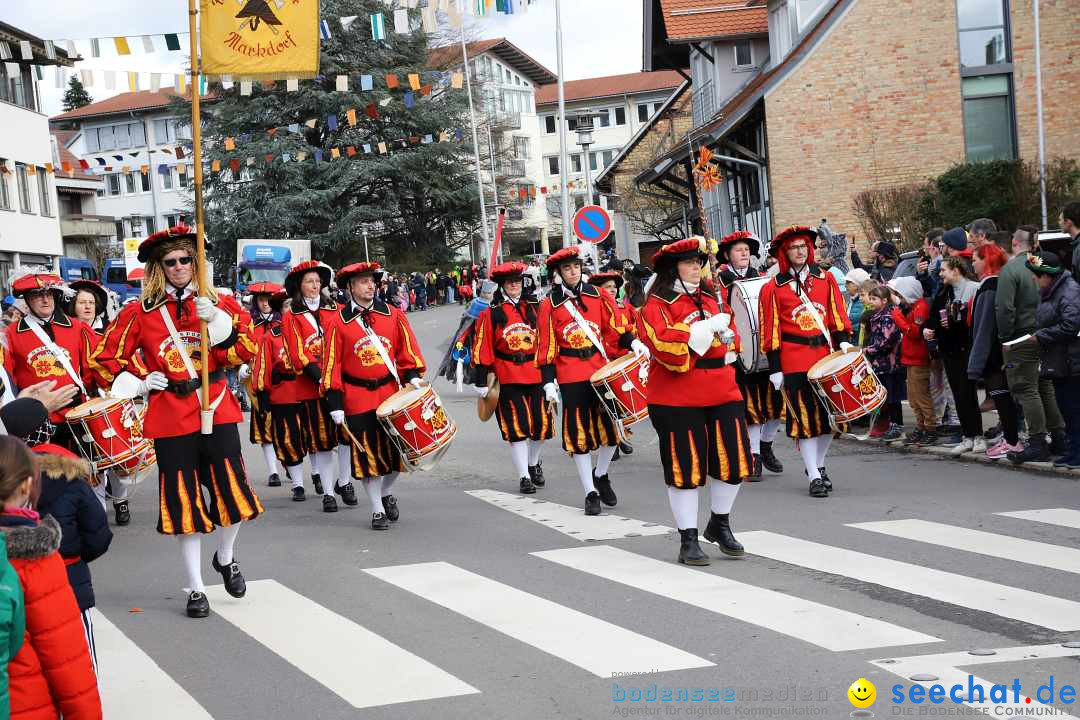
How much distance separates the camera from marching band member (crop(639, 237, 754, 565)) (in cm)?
819

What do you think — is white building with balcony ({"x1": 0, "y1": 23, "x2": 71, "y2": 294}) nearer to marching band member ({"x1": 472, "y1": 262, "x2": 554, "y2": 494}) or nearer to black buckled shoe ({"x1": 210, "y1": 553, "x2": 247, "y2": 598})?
marching band member ({"x1": 472, "y1": 262, "x2": 554, "y2": 494})

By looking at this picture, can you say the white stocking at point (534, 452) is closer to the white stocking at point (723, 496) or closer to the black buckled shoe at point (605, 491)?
the black buckled shoe at point (605, 491)

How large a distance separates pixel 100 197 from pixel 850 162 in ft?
224

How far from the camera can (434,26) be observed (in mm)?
21906

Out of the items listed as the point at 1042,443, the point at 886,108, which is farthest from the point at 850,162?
the point at 1042,443

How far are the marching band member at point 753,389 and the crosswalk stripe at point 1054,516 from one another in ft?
8.59

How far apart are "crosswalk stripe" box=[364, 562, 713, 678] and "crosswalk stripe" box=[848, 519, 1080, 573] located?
108 inches

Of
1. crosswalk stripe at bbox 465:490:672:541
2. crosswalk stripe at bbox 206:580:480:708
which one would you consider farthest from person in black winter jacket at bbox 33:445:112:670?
crosswalk stripe at bbox 465:490:672:541

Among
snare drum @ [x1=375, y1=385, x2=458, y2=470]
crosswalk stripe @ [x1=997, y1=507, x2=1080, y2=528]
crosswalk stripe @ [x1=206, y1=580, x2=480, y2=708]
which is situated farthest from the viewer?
snare drum @ [x1=375, y1=385, x2=458, y2=470]

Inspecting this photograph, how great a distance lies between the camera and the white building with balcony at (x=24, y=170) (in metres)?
40.3

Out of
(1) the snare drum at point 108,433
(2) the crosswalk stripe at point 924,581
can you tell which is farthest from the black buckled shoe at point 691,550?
(1) the snare drum at point 108,433

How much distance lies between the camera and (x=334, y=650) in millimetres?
6523

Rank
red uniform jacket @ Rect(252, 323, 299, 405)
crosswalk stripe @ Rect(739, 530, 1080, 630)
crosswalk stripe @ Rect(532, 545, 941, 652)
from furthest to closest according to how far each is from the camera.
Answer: red uniform jacket @ Rect(252, 323, 299, 405) → crosswalk stripe @ Rect(739, 530, 1080, 630) → crosswalk stripe @ Rect(532, 545, 941, 652)

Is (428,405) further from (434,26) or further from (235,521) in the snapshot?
(434,26)
